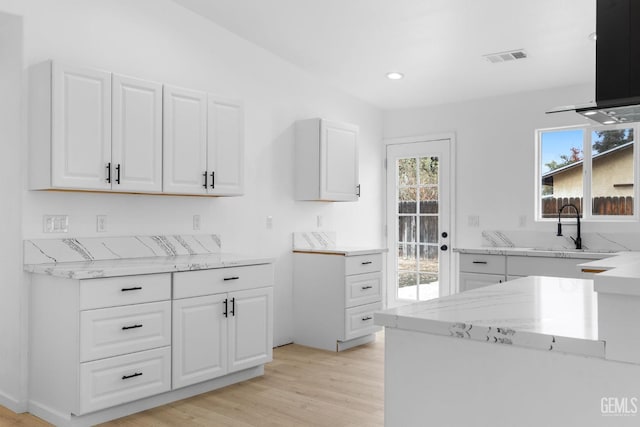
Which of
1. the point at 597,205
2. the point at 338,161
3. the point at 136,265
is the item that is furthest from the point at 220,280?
the point at 597,205

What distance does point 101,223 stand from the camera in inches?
138

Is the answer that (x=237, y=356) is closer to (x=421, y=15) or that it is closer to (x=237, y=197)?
(x=237, y=197)

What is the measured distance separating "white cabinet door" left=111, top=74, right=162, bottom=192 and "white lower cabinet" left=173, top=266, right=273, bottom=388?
0.69 meters

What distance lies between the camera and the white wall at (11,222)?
3125mm

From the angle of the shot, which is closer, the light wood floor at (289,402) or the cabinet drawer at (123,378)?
the cabinet drawer at (123,378)

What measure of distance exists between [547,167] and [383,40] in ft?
6.81

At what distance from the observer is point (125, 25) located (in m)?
3.65

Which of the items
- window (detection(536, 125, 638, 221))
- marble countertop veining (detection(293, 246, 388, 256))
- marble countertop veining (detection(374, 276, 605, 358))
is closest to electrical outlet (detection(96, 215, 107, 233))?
marble countertop veining (detection(293, 246, 388, 256))

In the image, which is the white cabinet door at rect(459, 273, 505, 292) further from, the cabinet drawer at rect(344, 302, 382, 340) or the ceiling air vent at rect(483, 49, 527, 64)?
the ceiling air vent at rect(483, 49, 527, 64)

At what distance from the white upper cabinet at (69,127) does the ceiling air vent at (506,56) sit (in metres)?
2.98

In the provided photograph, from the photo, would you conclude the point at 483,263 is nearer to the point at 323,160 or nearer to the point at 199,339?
the point at 323,160

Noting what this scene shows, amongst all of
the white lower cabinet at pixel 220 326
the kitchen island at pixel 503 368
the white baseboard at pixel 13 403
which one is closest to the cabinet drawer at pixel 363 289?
the white lower cabinet at pixel 220 326

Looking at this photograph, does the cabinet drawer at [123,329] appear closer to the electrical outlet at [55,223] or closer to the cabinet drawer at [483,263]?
the electrical outlet at [55,223]

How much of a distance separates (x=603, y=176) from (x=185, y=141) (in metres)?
3.64
